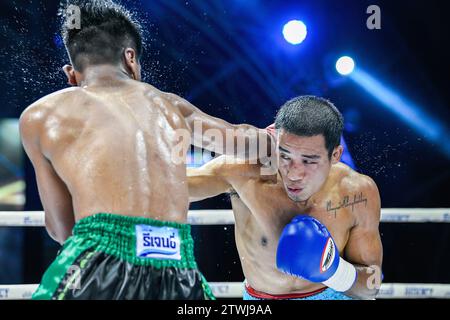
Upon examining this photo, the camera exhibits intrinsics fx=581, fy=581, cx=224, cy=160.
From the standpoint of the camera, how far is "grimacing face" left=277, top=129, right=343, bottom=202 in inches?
93.5

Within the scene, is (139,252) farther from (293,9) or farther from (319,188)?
(293,9)

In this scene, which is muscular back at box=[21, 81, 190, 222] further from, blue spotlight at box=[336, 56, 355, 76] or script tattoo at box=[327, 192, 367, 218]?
blue spotlight at box=[336, 56, 355, 76]

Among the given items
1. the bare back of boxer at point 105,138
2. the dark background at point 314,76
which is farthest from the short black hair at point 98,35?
the dark background at point 314,76

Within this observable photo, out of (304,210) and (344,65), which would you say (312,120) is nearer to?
(304,210)

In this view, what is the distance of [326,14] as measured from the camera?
14.7ft

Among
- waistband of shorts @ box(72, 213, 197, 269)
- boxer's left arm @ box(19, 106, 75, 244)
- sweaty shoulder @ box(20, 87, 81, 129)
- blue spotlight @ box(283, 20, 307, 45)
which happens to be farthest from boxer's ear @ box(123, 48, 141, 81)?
blue spotlight @ box(283, 20, 307, 45)

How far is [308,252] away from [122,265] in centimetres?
86

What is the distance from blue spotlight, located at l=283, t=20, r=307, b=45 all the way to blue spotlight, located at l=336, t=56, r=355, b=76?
0.34 m

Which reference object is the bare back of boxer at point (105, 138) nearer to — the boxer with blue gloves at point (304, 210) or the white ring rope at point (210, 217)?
the boxer with blue gloves at point (304, 210)

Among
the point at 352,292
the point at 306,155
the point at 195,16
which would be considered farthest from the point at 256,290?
the point at 195,16

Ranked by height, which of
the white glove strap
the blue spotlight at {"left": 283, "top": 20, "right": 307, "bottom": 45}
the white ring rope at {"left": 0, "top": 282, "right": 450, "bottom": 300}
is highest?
the blue spotlight at {"left": 283, "top": 20, "right": 307, "bottom": 45}

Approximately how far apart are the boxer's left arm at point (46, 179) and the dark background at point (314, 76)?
2405 millimetres

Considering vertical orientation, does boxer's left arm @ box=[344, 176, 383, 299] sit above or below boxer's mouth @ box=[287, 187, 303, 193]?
below

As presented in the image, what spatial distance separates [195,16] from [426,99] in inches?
76.5
